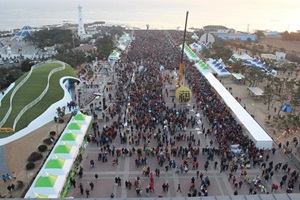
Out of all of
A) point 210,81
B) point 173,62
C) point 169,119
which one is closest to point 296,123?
point 169,119

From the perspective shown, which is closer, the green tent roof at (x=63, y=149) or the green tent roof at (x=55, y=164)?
the green tent roof at (x=55, y=164)

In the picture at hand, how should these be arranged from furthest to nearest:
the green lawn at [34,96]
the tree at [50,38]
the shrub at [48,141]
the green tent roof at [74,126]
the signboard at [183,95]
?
the tree at [50,38] < the signboard at [183,95] < the green lawn at [34,96] < the shrub at [48,141] < the green tent roof at [74,126]

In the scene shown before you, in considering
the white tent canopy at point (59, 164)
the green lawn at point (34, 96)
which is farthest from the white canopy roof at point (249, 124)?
the green lawn at point (34, 96)

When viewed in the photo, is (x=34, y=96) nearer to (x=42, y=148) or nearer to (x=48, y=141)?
(x=48, y=141)

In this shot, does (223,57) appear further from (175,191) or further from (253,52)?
(175,191)

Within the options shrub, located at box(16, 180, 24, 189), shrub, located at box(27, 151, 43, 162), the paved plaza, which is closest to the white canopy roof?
the paved plaza

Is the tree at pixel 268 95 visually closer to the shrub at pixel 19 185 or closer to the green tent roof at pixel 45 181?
the green tent roof at pixel 45 181

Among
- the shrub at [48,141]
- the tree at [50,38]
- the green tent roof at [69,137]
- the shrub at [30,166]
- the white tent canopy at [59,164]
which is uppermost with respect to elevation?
the tree at [50,38]
